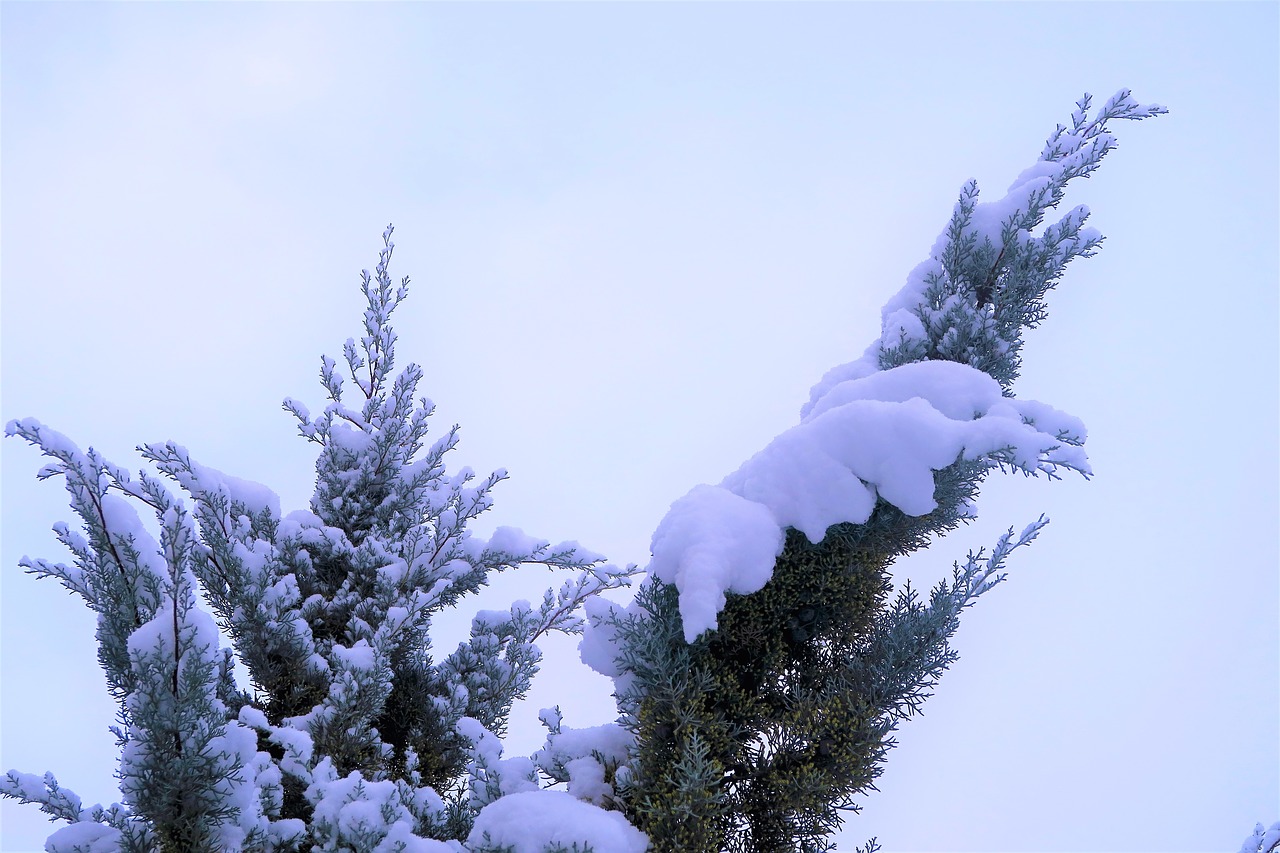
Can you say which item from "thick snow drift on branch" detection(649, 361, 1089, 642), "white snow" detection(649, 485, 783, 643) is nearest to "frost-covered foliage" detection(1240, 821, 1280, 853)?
"thick snow drift on branch" detection(649, 361, 1089, 642)

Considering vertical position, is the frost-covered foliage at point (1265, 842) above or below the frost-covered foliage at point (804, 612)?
below

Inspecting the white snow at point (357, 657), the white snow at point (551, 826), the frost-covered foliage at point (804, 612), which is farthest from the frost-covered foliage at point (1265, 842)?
the white snow at point (357, 657)

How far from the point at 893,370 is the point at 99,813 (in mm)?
4283

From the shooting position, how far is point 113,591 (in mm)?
3484

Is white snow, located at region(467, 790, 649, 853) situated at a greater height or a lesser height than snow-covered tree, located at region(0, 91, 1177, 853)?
lesser

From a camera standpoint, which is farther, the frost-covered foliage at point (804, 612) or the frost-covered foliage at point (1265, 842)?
the frost-covered foliage at point (1265, 842)

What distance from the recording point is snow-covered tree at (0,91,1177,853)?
357cm

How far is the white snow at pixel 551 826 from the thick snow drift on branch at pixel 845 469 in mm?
906

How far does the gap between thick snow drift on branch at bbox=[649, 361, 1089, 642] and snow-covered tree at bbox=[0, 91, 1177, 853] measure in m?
0.01

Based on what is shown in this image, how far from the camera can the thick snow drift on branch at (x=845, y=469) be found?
3814 mm

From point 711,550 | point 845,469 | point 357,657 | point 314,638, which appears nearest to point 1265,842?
point 845,469

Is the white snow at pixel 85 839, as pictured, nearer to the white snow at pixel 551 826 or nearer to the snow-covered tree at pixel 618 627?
the snow-covered tree at pixel 618 627

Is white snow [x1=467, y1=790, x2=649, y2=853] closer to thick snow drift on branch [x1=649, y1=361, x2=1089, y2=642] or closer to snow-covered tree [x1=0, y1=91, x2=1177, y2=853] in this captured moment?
snow-covered tree [x1=0, y1=91, x2=1177, y2=853]

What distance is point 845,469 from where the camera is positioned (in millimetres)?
→ 4055
